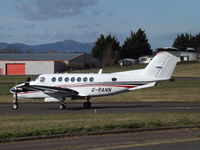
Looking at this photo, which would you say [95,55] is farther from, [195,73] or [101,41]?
[195,73]

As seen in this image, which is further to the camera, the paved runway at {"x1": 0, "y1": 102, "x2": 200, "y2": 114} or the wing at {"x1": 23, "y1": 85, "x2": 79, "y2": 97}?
the wing at {"x1": 23, "y1": 85, "x2": 79, "y2": 97}

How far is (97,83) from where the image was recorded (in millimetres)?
27016

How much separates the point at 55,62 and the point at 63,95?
7008 cm

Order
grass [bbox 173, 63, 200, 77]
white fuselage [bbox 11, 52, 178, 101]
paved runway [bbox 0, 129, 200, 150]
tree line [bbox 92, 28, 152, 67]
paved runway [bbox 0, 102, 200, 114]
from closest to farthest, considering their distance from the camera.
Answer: paved runway [bbox 0, 129, 200, 150], paved runway [bbox 0, 102, 200, 114], white fuselage [bbox 11, 52, 178, 101], grass [bbox 173, 63, 200, 77], tree line [bbox 92, 28, 152, 67]

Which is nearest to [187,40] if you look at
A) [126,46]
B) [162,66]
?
[126,46]

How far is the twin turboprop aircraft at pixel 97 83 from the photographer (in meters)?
26.6

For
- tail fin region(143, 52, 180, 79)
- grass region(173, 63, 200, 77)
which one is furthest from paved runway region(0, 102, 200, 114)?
grass region(173, 63, 200, 77)

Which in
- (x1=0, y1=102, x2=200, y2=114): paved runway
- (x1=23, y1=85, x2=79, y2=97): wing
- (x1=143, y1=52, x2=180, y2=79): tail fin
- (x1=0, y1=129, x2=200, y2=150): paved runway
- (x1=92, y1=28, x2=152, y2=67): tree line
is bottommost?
(x1=0, y1=102, x2=200, y2=114): paved runway

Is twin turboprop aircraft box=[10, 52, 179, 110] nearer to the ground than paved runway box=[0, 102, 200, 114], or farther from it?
farther from it

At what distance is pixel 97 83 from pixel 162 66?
3814 millimetres

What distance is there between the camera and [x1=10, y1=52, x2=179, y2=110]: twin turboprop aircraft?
26609mm

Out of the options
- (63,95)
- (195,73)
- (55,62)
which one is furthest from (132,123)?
(55,62)

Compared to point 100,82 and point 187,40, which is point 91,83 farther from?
point 187,40

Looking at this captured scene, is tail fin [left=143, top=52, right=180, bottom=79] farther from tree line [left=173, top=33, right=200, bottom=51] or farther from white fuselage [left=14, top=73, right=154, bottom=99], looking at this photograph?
tree line [left=173, top=33, right=200, bottom=51]
